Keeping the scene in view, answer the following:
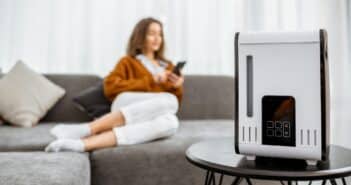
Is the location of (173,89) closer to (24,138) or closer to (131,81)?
(131,81)

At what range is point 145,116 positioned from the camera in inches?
77.3

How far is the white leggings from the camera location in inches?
69.7

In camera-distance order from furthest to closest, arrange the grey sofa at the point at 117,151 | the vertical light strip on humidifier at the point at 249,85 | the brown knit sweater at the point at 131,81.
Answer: the brown knit sweater at the point at 131,81, the grey sofa at the point at 117,151, the vertical light strip on humidifier at the point at 249,85

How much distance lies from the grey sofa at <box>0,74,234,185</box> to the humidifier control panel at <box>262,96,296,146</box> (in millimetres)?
617

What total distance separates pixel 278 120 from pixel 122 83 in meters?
1.38

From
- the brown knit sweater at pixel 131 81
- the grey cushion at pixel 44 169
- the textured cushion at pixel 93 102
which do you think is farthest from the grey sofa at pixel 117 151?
the brown knit sweater at pixel 131 81

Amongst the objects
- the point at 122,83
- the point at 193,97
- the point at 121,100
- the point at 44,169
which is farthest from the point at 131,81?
the point at 44,169

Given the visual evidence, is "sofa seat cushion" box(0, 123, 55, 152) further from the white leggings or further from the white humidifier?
the white humidifier

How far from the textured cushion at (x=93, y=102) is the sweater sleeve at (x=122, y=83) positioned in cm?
7

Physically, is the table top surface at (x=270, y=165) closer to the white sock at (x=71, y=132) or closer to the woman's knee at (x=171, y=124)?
the woman's knee at (x=171, y=124)

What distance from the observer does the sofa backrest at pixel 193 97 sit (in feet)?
8.04

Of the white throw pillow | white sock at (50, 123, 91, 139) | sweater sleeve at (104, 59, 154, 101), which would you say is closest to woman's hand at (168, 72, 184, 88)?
sweater sleeve at (104, 59, 154, 101)

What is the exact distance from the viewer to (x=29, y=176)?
114 centimetres

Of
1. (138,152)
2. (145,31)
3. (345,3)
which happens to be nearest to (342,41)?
(345,3)
